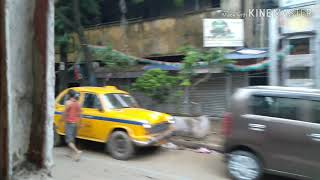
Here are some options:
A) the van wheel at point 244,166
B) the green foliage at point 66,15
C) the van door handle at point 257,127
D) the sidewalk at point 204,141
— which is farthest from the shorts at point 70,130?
the green foliage at point 66,15

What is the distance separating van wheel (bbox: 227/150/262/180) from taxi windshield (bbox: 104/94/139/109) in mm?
3716

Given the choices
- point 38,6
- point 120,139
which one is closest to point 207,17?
point 120,139

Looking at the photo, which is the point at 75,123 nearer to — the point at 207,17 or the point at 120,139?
the point at 120,139

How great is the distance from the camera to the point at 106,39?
60.5ft

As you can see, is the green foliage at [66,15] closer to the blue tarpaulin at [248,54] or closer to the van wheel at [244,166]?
the blue tarpaulin at [248,54]

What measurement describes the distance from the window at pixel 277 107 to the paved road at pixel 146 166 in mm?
1503

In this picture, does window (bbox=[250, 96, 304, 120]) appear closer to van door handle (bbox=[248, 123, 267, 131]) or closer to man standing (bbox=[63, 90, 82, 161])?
van door handle (bbox=[248, 123, 267, 131])

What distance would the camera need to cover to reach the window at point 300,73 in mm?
10430

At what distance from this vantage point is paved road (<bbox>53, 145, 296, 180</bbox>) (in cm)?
844

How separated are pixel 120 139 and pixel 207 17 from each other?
6690mm

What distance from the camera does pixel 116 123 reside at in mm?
10180

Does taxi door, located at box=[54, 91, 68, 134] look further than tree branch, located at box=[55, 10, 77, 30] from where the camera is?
No

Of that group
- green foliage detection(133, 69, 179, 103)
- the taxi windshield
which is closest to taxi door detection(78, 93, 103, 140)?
the taxi windshield

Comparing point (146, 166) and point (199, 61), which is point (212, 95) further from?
point (146, 166)
